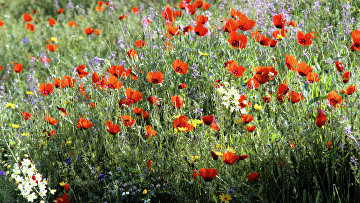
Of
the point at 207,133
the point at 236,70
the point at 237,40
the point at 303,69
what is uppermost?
the point at 237,40

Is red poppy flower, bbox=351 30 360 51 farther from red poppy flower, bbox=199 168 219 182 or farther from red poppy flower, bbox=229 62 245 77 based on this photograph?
red poppy flower, bbox=199 168 219 182

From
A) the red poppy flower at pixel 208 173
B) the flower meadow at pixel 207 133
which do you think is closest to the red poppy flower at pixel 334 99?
the flower meadow at pixel 207 133

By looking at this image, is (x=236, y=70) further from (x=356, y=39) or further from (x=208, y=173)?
(x=208, y=173)

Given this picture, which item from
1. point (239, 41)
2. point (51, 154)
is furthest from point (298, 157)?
point (51, 154)

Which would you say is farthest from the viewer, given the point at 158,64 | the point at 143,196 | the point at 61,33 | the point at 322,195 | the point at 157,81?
the point at 61,33

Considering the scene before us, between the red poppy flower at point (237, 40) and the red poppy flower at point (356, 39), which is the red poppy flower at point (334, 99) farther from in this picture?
the red poppy flower at point (237, 40)

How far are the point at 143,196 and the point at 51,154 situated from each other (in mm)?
680

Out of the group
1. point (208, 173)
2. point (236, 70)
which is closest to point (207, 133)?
point (236, 70)

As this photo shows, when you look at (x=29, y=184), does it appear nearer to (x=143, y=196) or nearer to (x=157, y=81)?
(x=143, y=196)

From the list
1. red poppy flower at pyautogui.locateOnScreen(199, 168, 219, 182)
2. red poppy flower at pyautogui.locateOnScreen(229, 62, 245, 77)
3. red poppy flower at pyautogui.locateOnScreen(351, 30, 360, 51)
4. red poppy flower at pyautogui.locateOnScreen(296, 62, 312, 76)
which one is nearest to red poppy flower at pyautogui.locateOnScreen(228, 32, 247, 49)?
red poppy flower at pyautogui.locateOnScreen(229, 62, 245, 77)

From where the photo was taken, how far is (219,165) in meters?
1.82

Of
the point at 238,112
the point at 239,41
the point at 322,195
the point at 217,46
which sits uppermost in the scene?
the point at 217,46

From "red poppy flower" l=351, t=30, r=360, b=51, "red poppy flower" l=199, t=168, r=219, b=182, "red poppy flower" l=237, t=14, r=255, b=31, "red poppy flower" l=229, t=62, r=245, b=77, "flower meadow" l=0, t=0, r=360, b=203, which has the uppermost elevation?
"red poppy flower" l=237, t=14, r=255, b=31

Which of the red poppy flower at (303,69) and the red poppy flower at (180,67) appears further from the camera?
the red poppy flower at (180,67)
